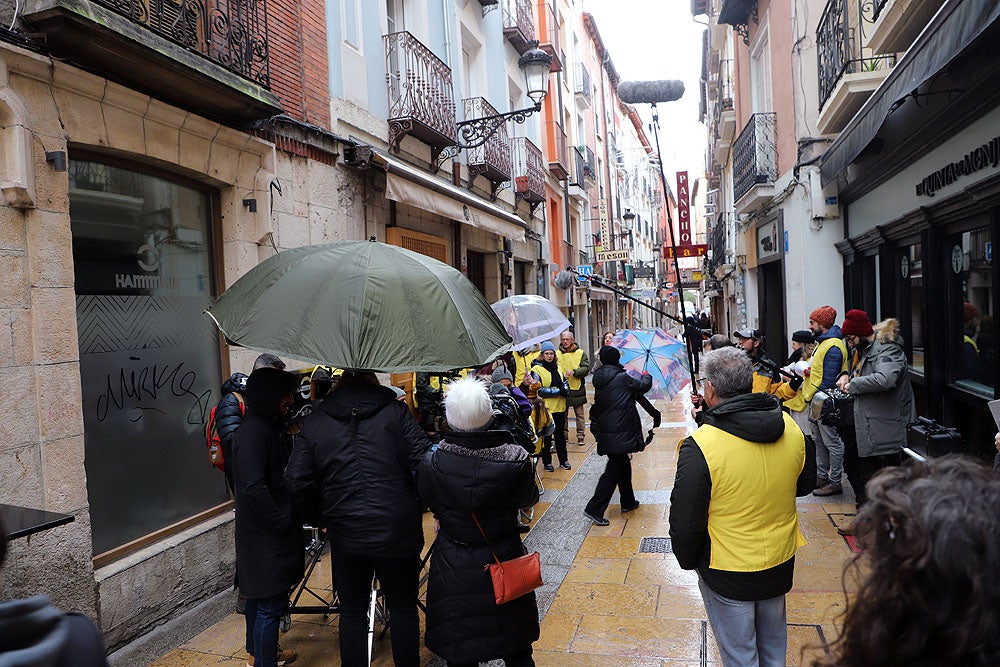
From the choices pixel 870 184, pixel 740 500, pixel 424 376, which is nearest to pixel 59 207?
pixel 424 376

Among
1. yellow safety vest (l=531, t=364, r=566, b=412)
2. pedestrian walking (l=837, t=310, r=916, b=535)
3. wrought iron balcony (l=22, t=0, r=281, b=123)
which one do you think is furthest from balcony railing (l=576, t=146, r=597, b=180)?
pedestrian walking (l=837, t=310, r=916, b=535)

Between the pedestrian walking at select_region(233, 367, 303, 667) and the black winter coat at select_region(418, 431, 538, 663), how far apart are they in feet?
2.79

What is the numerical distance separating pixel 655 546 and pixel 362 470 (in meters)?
3.43

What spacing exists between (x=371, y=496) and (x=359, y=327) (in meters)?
0.83

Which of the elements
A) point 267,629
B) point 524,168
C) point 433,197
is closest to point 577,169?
point 524,168

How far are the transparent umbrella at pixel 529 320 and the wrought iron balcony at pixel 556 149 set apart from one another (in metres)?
11.7

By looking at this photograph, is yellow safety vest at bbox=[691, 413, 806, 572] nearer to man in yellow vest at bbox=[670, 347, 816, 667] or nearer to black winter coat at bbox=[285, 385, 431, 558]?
man in yellow vest at bbox=[670, 347, 816, 667]

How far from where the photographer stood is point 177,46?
195 inches

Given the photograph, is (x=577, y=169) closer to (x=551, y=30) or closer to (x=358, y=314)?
(x=551, y=30)

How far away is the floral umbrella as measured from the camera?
7199 mm

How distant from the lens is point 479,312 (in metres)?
4.13

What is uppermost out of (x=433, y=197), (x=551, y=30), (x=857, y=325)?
(x=551, y=30)

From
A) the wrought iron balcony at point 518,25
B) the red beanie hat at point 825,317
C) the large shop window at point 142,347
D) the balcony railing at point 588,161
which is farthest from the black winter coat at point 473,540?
the balcony railing at point 588,161

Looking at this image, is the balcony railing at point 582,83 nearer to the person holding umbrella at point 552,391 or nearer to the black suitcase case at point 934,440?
the person holding umbrella at point 552,391
